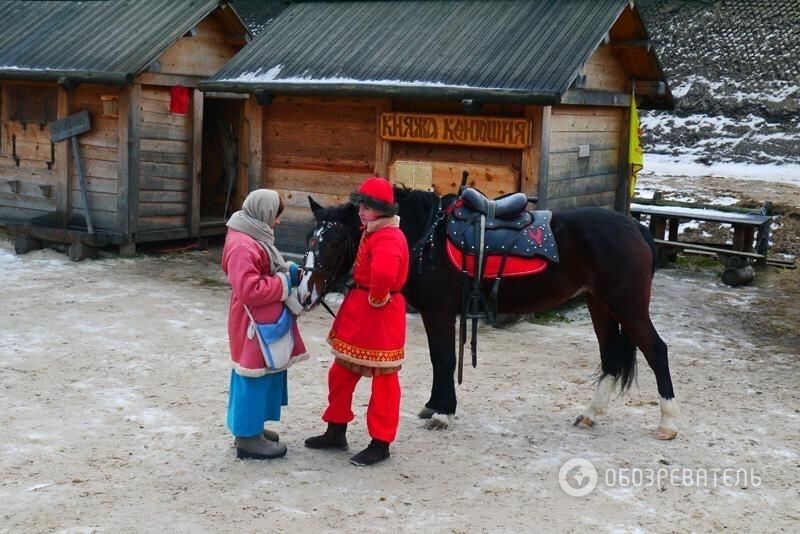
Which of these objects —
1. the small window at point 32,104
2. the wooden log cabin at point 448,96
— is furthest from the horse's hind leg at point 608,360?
the small window at point 32,104

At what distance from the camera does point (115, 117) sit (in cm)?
1237

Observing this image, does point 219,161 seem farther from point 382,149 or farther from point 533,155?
point 533,155

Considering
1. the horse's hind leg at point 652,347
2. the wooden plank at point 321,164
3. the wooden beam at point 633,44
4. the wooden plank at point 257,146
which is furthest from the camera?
the wooden plank at point 257,146

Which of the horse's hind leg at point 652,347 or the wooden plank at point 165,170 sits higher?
the wooden plank at point 165,170

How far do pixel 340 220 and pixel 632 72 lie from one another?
272 inches

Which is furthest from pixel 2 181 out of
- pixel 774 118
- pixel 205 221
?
pixel 774 118

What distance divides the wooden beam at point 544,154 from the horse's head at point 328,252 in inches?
170

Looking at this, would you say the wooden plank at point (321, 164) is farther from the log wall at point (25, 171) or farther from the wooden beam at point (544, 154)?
the log wall at point (25, 171)

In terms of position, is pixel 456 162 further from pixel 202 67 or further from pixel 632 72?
pixel 202 67

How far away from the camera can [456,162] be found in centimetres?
1006

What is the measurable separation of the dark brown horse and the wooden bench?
6023 mm

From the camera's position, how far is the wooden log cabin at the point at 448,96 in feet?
31.6

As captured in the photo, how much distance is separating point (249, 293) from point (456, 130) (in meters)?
5.24

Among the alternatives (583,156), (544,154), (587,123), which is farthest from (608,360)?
(587,123)
